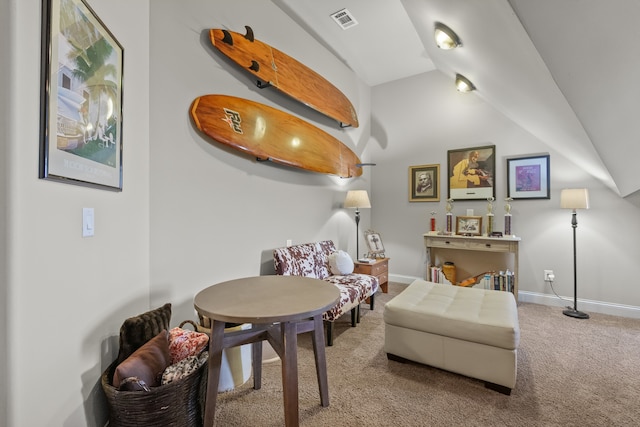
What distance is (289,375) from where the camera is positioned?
1292mm

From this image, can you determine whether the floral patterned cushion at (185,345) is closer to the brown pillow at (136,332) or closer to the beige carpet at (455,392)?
the brown pillow at (136,332)

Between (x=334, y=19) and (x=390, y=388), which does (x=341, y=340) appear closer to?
(x=390, y=388)

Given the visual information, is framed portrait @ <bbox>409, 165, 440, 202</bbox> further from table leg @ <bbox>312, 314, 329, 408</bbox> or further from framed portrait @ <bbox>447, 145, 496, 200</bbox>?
table leg @ <bbox>312, 314, 329, 408</bbox>

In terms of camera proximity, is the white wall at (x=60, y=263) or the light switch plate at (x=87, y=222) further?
the light switch plate at (x=87, y=222)

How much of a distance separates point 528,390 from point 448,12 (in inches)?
103

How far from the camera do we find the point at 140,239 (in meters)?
1.58

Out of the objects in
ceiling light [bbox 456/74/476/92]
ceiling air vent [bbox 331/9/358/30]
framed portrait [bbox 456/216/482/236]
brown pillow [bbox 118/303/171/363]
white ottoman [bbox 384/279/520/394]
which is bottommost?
white ottoman [bbox 384/279/520/394]

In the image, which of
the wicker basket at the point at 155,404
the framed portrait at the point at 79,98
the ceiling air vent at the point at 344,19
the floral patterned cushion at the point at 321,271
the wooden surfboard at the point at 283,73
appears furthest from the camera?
the ceiling air vent at the point at 344,19

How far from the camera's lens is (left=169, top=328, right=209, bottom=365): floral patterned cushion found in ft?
4.55

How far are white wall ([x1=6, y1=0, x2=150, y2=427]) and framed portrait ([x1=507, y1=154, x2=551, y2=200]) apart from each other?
4.06 m

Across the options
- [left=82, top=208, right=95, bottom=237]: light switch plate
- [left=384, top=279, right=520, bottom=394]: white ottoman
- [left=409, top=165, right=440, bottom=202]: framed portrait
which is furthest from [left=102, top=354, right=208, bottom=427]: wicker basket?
[left=409, top=165, right=440, bottom=202]: framed portrait

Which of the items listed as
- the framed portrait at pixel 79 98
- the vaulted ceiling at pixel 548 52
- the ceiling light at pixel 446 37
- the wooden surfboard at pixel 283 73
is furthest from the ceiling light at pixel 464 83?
the framed portrait at pixel 79 98

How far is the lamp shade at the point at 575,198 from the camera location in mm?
2803

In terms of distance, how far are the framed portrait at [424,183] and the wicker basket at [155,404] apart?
3.68 m
